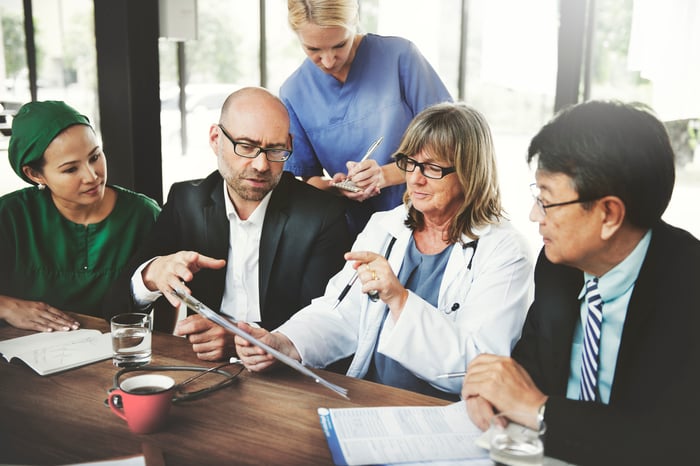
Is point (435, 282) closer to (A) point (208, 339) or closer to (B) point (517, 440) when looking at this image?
(A) point (208, 339)

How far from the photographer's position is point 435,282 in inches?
74.4

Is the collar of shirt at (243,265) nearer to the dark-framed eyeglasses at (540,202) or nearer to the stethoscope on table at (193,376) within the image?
the stethoscope on table at (193,376)

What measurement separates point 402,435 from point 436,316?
20.9 inches

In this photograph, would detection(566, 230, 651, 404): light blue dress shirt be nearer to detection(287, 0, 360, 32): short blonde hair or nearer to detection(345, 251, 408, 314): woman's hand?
detection(345, 251, 408, 314): woman's hand

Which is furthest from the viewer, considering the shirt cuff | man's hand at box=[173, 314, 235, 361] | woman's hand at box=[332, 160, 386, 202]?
woman's hand at box=[332, 160, 386, 202]

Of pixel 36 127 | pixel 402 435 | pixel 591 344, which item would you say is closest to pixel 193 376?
pixel 402 435

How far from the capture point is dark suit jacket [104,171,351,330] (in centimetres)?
219

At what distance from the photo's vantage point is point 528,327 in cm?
159

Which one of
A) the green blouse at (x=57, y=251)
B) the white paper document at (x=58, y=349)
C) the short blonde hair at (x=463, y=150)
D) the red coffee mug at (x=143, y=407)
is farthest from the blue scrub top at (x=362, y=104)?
the red coffee mug at (x=143, y=407)

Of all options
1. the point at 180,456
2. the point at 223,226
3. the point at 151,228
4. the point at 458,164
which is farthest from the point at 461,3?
the point at 180,456

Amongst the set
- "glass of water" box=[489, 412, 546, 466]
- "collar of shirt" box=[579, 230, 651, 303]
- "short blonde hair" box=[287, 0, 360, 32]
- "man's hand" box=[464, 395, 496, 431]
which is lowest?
"man's hand" box=[464, 395, 496, 431]

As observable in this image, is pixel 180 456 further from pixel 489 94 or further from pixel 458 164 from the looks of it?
pixel 489 94

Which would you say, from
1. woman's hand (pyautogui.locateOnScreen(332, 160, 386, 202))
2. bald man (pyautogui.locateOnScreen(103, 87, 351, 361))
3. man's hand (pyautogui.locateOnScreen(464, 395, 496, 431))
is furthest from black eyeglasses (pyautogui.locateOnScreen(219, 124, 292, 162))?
man's hand (pyautogui.locateOnScreen(464, 395, 496, 431))

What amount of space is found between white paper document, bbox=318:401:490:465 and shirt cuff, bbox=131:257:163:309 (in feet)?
3.23
